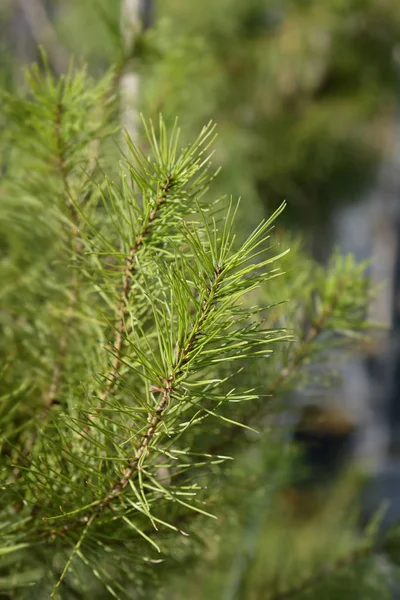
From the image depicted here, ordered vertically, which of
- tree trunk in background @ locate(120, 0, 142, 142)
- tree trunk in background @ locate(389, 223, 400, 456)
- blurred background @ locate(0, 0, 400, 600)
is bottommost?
tree trunk in background @ locate(389, 223, 400, 456)

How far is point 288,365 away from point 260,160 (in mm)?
1552

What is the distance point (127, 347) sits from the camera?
20 cm

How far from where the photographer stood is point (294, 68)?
70.5 inches

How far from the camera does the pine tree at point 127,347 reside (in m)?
0.16

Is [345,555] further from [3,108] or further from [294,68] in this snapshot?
[294,68]

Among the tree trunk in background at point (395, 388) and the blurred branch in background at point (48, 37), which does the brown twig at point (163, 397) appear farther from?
the tree trunk in background at point (395, 388)

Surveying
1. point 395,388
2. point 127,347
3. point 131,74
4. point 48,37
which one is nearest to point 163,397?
point 127,347

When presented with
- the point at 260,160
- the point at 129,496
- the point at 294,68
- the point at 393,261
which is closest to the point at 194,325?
the point at 129,496

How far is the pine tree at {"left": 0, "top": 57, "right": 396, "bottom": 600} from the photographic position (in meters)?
0.16

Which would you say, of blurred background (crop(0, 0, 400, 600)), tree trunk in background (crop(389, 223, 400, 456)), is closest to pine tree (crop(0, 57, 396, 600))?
blurred background (crop(0, 0, 400, 600))

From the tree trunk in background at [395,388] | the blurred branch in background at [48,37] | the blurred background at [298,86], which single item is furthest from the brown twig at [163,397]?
the tree trunk in background at [395,388]

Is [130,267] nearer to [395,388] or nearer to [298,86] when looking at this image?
[298,86]

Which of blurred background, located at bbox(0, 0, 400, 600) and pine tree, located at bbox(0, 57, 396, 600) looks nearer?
pine tree, located at bbox(0, 57, 396, 600)

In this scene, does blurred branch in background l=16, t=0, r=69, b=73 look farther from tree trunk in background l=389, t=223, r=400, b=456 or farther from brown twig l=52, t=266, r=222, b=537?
brown twig l=52, t=266, r=222, b=537
